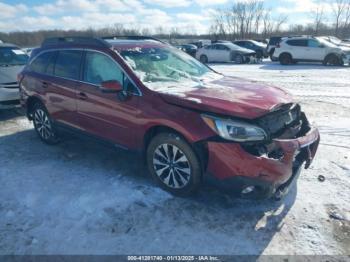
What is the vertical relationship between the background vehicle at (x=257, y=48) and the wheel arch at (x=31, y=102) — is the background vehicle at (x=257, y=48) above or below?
above

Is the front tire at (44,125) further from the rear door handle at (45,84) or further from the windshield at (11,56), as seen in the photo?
the windshield at (11,56)

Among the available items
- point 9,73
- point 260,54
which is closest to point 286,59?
point 260,54

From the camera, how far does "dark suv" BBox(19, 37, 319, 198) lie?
320 cm

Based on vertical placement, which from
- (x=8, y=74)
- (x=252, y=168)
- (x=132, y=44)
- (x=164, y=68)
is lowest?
(x=252, y=168)

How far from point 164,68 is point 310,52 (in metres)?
16.4

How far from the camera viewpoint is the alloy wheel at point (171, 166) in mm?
3568

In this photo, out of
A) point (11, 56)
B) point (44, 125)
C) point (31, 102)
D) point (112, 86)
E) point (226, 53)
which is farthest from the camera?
point (226, 53)

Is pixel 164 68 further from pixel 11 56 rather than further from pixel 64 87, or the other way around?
pixel 11 56

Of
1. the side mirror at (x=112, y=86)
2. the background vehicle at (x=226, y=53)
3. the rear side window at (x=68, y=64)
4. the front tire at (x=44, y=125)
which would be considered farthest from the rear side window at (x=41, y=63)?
the background vehicle at (x=226, y=53)

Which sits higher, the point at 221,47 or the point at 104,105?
the point at 221,47

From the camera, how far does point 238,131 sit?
3199 millimetres

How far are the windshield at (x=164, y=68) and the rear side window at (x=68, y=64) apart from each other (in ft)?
2.91

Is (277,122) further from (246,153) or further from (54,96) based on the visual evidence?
(54,96)

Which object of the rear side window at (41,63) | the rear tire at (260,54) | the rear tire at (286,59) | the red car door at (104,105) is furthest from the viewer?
the rear tire at (260,54)
